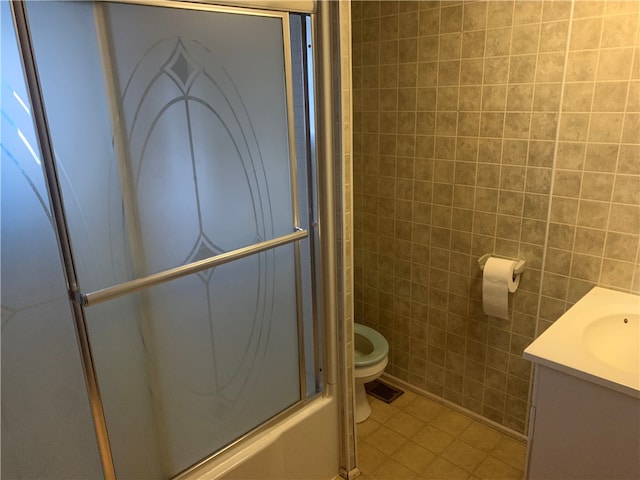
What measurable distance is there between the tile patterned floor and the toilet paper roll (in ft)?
2.09

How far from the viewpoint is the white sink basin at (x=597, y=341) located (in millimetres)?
1430

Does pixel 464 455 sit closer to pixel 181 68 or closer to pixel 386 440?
pixel 386 440

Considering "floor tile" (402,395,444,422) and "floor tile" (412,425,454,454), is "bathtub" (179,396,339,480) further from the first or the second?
"floor tile" (402,395,444,422)

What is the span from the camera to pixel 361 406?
2.49 meters

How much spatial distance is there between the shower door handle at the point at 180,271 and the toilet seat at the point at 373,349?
0.87 m

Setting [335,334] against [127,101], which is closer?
[127,101]

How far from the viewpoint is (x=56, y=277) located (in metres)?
1.15

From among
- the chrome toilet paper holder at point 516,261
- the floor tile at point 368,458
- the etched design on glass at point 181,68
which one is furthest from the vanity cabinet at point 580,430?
the etched design on glass at point 181,68

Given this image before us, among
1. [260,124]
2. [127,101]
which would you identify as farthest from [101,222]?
[260,124]

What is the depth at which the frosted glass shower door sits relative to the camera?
114 cm

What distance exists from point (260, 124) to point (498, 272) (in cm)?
121

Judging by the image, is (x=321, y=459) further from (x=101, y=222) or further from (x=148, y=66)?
(x=148, y=66)

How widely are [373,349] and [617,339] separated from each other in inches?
42.6

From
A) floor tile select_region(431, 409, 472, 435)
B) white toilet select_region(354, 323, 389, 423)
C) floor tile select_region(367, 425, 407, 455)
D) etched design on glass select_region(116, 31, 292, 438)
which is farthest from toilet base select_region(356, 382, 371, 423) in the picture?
etched design on glass select_region(116, 31, 292, 438)
